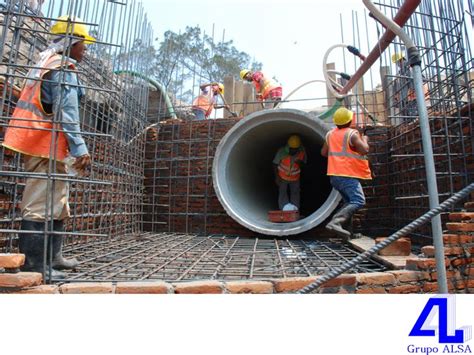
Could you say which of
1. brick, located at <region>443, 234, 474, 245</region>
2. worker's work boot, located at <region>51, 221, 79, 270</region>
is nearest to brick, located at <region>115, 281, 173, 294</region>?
worker's work boot, located at <region>51, 221, 79, 270</region>

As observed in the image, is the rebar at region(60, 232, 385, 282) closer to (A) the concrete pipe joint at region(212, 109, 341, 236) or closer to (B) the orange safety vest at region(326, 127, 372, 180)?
(A) the concrete pipe joint at region(212, 109, 341, 236)

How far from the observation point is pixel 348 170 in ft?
12.7

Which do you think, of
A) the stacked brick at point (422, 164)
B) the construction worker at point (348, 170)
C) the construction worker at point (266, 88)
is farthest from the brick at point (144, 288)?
the construction worker at point (266, 88)

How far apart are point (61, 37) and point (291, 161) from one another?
4.12 m

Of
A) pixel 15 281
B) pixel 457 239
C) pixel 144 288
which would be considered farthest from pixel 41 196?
pixel 457 239

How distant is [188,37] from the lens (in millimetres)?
16594

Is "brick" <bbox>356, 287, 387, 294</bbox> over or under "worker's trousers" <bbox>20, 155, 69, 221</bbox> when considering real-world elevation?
under

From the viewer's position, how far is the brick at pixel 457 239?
8.58ft

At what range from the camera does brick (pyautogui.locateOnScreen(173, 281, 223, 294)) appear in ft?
6.81

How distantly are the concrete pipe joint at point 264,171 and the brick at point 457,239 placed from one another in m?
1.92

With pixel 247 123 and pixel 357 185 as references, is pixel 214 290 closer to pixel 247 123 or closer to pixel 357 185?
pixel 357 185

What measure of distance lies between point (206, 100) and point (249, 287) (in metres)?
6.11
